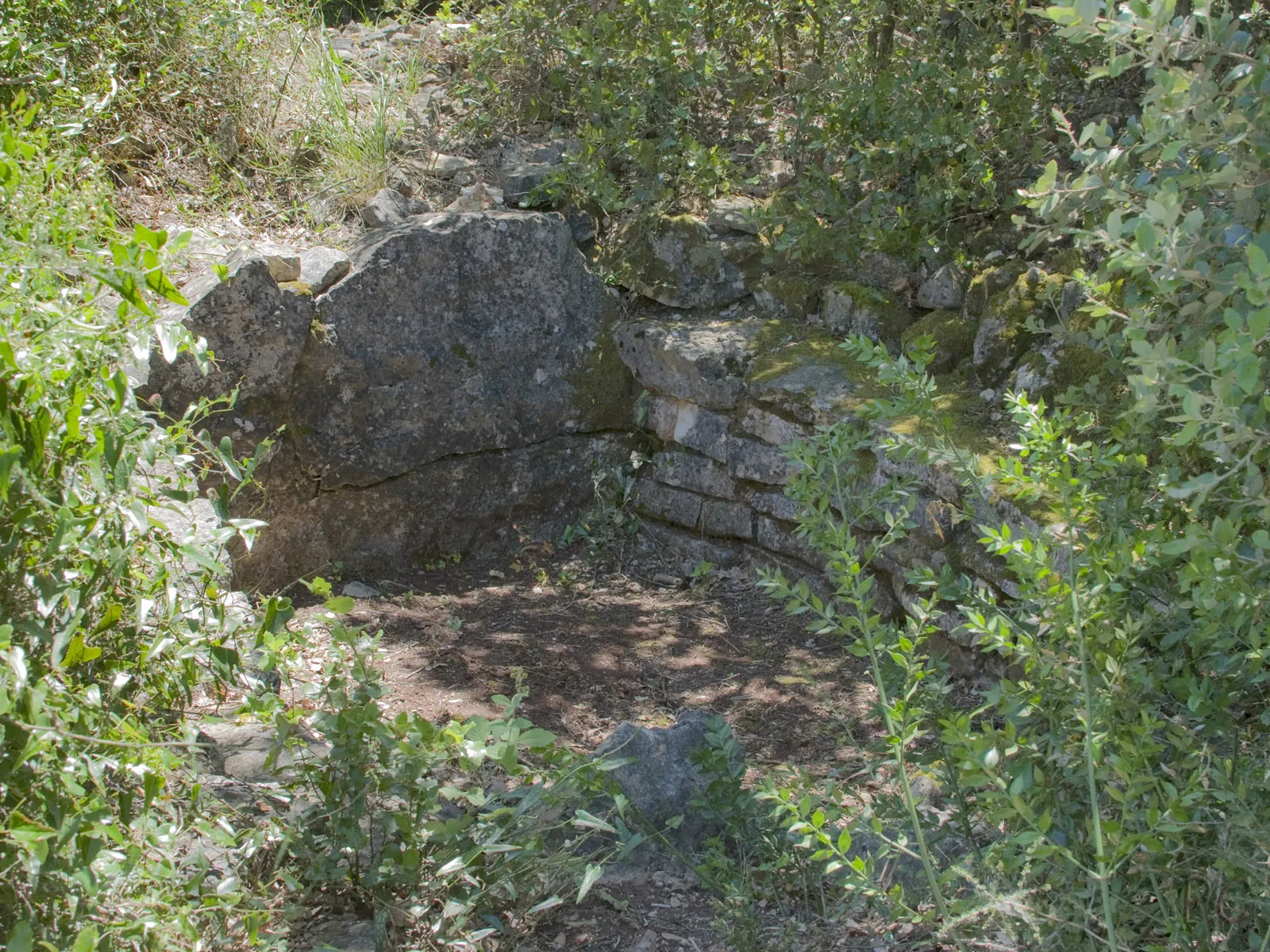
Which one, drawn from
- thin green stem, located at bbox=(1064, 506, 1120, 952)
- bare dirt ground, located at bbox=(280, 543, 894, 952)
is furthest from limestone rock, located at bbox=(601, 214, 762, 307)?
thin green stem, located at bbox=(1064, 506, 1120, 952)

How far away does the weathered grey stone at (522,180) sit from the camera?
509 centimetres

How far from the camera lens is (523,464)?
478cm

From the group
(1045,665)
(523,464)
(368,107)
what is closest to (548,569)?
(523,464)

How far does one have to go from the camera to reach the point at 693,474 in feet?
15.4

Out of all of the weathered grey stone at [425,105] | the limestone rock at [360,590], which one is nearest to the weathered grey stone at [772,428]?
the limestone rock at [360,590]

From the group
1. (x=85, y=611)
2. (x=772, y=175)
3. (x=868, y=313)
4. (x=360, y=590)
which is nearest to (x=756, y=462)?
(x=868, y=313)

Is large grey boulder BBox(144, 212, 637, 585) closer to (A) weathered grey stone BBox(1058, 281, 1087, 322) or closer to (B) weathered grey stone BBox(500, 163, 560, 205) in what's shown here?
(B) weathered grey stone BBox(500, 163, 560, 205)

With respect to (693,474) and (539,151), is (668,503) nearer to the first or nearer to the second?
(693,474)

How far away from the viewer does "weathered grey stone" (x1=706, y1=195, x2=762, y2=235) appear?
4922 mm

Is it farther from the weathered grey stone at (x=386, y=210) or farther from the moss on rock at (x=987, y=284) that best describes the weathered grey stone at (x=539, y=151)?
the moss on rock at (x=987, y=284)

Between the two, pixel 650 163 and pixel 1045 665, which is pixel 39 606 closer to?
pixel 1045 665

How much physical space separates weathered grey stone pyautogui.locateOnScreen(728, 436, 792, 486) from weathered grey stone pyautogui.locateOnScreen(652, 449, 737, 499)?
3.1 inches

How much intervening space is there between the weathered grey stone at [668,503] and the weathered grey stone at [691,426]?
0.68 feet

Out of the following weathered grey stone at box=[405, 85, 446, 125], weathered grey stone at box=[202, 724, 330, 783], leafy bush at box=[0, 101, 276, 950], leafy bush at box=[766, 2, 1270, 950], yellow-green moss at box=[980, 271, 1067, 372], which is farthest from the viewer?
weathered grey stone at box=[405, 85, 446, 125]
